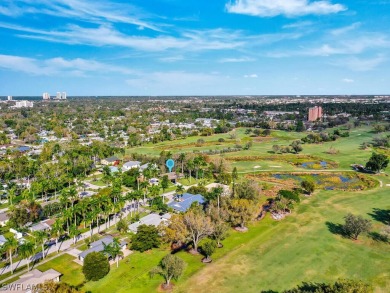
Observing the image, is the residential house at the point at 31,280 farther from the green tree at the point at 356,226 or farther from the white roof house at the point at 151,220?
the green tree at the point at 356,226

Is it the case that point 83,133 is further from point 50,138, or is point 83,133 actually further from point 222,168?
point 222,168

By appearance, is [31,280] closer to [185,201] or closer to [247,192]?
[185,201]

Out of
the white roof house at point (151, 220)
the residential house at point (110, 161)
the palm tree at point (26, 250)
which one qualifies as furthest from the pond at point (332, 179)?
the palm tree at point (26, 250)

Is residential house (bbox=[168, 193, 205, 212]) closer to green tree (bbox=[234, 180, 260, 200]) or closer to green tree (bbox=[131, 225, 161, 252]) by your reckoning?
green tree (bbox=[234, 180, 260, 200])

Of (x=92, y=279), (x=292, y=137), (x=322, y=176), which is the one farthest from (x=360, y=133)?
(x=92, y=279)

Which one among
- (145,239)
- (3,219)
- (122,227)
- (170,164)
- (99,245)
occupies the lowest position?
(3,219)

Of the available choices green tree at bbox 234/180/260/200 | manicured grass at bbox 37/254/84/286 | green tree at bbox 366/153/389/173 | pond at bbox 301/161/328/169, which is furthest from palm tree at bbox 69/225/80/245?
green tree at bbox 366/153/389/173

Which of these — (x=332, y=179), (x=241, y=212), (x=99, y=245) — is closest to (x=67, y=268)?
(x=99, y=245)

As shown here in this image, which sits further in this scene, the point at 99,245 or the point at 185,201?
the point at 185,201
